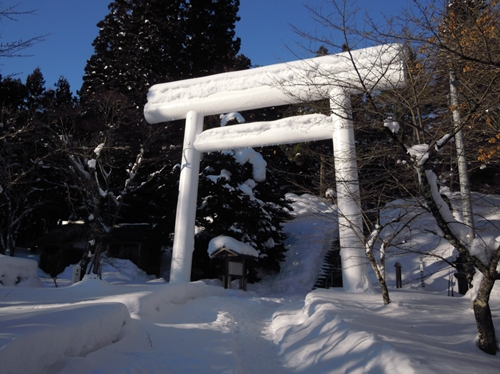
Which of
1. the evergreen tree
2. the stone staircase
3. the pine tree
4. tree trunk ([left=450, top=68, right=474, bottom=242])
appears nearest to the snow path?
tree trunk ([left=450, top=68, right=474, bottom=242])

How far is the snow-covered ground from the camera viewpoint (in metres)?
3.36

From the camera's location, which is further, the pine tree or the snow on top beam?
the pine tree

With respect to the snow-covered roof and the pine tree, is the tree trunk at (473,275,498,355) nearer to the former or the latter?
the snow-covered roof

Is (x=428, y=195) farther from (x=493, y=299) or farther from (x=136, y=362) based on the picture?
(x=493, y=299)

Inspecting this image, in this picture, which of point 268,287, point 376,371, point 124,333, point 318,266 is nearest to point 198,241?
point 268,287

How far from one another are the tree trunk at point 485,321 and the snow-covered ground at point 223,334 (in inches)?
4.7

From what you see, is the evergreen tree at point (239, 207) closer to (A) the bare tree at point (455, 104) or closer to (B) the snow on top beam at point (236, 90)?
(B) the snow on top beam at point (236, 90)

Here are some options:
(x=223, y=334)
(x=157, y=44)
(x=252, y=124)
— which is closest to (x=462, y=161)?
(x=223, y=334)

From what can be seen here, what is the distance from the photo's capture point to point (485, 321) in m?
4.14

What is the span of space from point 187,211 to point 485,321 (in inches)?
342

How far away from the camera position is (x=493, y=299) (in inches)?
292

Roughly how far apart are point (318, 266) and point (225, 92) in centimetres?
985

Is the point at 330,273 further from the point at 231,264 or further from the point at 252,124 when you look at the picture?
the point at 252,124

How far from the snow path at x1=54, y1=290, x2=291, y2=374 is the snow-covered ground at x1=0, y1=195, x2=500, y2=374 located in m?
0.02
